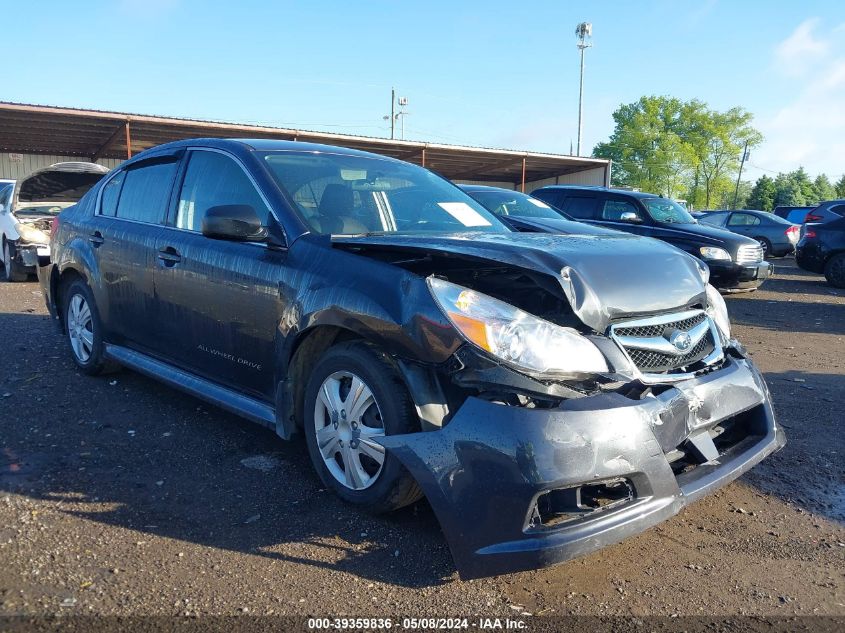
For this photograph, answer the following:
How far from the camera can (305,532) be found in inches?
118

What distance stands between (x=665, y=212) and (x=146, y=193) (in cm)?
940

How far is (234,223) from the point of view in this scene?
342cm

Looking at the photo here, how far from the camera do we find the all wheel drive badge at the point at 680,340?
292cm

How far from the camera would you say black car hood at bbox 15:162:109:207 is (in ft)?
35.5

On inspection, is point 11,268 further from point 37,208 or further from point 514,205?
point 514,205

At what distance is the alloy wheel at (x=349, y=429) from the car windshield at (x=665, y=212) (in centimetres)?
956

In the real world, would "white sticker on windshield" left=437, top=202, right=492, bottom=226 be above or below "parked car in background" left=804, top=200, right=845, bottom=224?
below

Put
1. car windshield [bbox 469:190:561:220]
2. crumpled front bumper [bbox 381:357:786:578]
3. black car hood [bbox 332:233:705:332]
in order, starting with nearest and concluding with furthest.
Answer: crumpled front bumper [bbox 381:357:786:578], black car hood [bbox 332:233:705:332], car windshield [bbox 469:190:561:220]

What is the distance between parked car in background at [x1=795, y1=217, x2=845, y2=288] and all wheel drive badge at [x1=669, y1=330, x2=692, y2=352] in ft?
40.3

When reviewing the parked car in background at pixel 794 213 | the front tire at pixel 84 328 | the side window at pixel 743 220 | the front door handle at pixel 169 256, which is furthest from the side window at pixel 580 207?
the parked car in background at pixel 794 213

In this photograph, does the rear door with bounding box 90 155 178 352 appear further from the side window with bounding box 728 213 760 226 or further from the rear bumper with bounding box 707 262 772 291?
the side window with bounding box 728 213 760 226

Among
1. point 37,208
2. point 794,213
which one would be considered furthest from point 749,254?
point 794,213

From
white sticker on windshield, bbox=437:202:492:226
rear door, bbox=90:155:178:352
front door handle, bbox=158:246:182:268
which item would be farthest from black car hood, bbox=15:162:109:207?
white sticker on windshield, bbox=437:202:492:226

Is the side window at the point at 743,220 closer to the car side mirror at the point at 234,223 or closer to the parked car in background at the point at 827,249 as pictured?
the parked car in background at the point at 827,249
